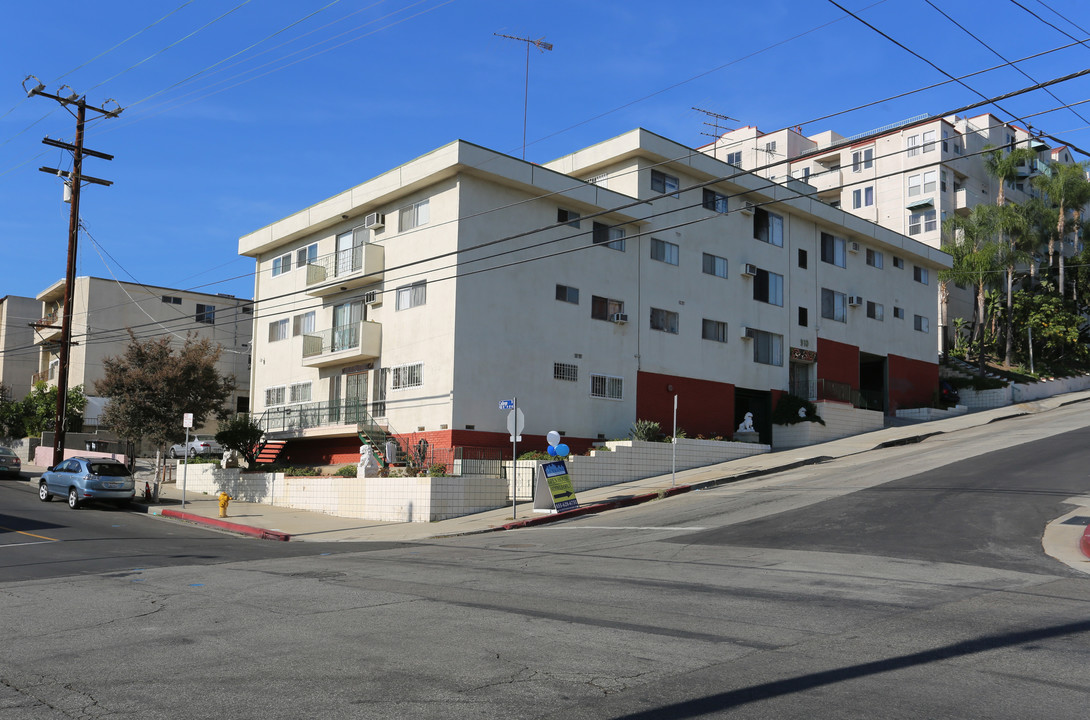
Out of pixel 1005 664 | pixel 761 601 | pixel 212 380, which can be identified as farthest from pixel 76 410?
pixel 1005 664

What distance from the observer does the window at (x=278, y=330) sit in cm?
4100

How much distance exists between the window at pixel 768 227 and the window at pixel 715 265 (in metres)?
2.80

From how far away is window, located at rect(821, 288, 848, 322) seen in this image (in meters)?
44.0

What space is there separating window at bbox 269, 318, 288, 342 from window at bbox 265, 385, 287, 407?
7.62 ft

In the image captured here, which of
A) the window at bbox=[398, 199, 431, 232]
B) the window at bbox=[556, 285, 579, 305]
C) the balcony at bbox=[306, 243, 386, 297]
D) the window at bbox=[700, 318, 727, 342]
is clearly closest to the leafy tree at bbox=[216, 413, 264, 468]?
the balcony at bbox=[306, 243, 386, 297]

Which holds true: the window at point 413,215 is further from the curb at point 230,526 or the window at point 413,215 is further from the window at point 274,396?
the curb at point 230,526

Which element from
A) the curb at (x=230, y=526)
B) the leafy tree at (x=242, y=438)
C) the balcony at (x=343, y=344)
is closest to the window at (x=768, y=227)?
the balcony at (x=343, y=344)

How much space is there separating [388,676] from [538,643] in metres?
1.69

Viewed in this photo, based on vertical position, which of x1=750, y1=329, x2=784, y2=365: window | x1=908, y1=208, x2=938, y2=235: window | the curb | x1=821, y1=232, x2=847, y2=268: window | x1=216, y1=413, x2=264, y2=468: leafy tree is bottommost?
the curb

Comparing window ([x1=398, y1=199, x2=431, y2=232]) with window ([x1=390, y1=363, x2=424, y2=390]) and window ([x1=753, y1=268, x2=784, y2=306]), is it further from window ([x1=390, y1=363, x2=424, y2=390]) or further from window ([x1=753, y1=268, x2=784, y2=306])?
window ([x1=753, y1=268, x2=784, y2=306])

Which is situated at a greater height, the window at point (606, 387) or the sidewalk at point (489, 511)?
the window at point (606, 387)

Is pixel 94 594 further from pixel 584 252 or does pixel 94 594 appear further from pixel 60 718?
pixel 584 252

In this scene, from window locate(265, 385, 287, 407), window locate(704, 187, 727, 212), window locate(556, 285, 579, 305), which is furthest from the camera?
window locate(265, 385, 287, 407)

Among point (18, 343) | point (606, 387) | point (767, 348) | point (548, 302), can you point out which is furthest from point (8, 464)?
point (18, 343)
